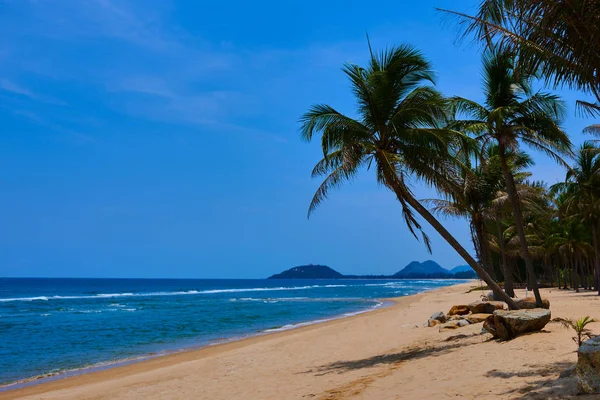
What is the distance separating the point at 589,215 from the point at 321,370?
24.1 metres

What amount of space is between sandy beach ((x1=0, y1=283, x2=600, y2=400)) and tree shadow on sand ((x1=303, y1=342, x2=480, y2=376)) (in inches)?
1.0

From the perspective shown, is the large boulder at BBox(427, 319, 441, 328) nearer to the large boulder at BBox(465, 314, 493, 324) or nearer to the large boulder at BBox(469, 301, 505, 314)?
the large boulder at BBox(469, 301, 505, 314)

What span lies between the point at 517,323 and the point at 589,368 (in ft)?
17.4

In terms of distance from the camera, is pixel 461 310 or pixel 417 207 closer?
pixel 417 207

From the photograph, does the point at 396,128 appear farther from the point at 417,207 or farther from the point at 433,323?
the point at 433,323

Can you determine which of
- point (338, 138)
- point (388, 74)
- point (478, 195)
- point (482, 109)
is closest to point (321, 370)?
point (338, 138)

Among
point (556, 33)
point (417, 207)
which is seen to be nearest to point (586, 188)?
point (417, 207)

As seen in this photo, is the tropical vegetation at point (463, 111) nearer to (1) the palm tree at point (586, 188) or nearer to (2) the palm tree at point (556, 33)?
(2) the palm tree at point (556, 33)

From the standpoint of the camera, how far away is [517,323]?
33.3 feet

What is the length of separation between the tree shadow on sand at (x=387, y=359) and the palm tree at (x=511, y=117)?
466 centimetres

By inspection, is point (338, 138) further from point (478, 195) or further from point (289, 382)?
point (478, 195)

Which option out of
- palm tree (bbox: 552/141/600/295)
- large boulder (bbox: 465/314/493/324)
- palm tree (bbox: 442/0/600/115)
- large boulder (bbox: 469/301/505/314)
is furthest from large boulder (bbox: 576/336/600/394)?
palm tree (bbox: 552/141/600/295)

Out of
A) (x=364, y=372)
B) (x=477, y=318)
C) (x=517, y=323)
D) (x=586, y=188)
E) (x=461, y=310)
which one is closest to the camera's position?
(x=364, y=372)

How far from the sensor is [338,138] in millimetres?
11609
